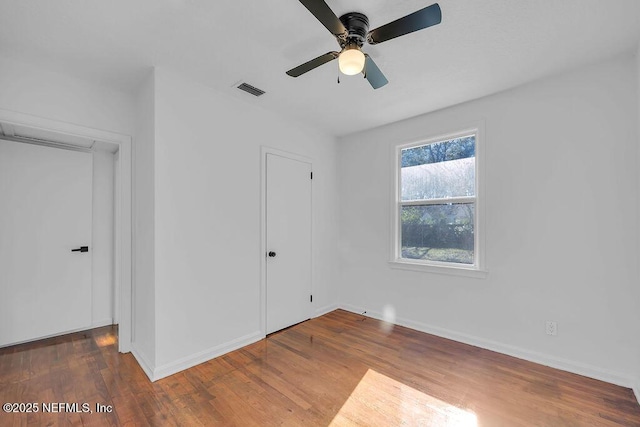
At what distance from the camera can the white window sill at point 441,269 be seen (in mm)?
3068

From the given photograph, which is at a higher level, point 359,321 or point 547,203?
point 547,203

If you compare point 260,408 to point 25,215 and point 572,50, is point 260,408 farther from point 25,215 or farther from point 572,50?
point 572,50

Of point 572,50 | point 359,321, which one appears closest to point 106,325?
point 359,321

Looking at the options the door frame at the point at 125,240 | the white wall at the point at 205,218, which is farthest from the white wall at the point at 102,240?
the white wall at the point at 205,218

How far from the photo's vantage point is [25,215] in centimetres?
306

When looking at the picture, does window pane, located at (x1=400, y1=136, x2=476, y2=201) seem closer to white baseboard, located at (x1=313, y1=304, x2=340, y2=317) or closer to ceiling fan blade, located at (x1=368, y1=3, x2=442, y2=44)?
white baseboard, located at (x1=313, y1=304, x2=340, y2=317)

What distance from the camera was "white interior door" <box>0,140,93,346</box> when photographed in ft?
9.71

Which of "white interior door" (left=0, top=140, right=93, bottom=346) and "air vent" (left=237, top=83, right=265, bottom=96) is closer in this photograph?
"air vent" (left=237, top=83, right=265, bottom=96)

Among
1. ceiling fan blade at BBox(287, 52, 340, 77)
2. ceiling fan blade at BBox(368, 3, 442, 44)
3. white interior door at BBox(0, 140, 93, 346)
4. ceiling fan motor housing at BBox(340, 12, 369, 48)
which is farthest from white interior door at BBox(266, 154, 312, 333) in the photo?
white interior door at BBox(0, 140, 93, 346)

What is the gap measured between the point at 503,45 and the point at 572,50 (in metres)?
0.60

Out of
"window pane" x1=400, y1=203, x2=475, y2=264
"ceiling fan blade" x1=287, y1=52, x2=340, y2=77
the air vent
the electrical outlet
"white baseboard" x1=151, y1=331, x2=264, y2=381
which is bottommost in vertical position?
"white baseboard" x1=151, y1=331, x2=264, y2=381

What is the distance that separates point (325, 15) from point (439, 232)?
106 inches

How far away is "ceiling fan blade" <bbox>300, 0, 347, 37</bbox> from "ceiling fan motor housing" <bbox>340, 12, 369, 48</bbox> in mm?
79

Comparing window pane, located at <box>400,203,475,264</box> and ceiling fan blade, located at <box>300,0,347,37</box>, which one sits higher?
ceiling fan blade, located at <box>300,0,347,37</box>
